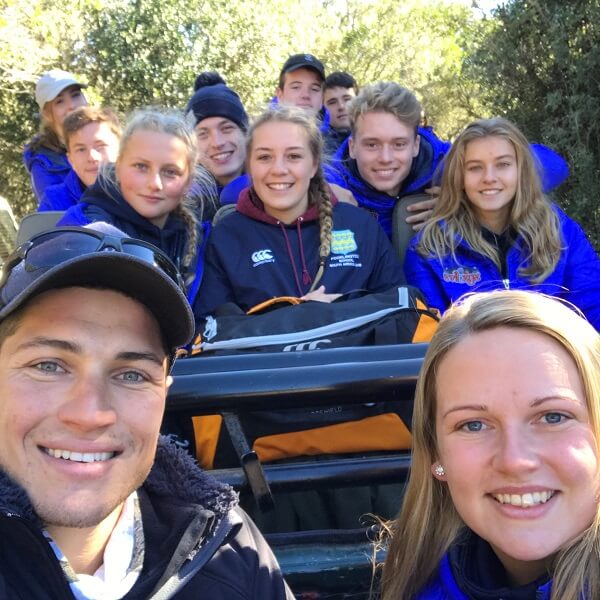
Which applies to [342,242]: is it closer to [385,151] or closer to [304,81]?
[385,151]

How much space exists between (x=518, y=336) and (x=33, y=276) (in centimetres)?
102

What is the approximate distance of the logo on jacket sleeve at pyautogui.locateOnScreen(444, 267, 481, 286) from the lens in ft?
11.0

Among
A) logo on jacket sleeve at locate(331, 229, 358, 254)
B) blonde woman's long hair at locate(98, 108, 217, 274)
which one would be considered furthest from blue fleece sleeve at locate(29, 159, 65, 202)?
logo on jacket sleeve at locate(331, 229, 358, 254)

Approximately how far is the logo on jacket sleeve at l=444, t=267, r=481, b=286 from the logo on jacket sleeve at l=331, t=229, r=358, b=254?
458 mm

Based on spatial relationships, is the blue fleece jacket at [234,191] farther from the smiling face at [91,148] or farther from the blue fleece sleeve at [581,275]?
the blue fleece sleeve at [581,275]

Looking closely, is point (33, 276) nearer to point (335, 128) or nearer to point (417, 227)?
point (417, 227)

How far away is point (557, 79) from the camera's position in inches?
267

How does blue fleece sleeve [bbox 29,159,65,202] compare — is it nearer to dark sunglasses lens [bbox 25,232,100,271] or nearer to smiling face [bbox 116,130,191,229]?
smiling face [bbox 116,130,191,229]

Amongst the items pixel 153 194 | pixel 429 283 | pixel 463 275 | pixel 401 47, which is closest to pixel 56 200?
pixel 153 194

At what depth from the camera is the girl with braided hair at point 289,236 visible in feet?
10.2

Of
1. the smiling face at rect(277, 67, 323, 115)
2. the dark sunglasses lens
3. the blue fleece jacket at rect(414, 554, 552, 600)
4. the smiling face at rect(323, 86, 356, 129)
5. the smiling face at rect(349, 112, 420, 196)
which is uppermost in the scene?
the smiling face at rect(323, 86, 356, 129)

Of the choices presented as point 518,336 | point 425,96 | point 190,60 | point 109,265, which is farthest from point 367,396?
point 425,96

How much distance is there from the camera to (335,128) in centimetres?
645

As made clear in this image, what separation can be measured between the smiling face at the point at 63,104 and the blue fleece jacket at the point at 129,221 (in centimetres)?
227
